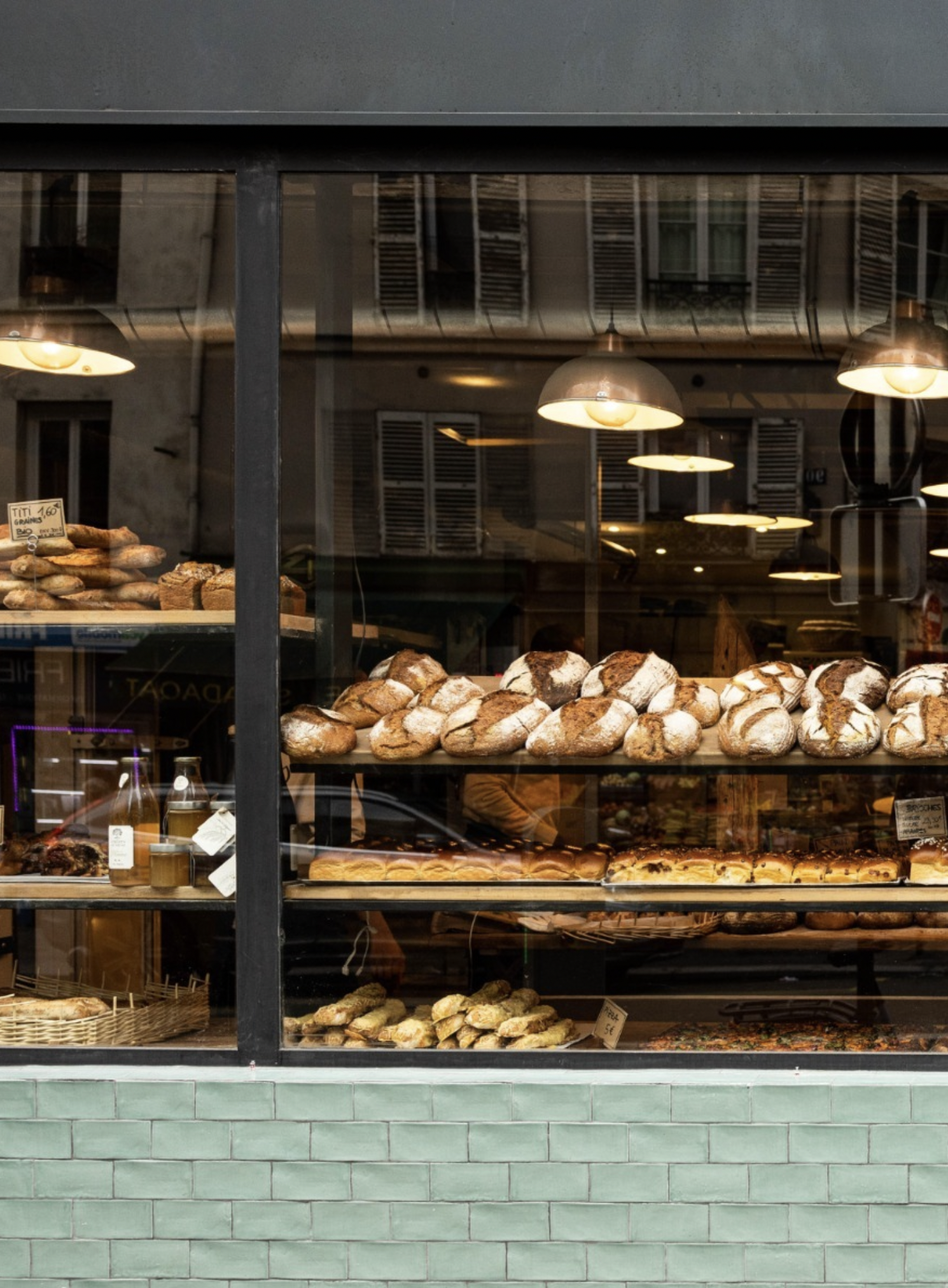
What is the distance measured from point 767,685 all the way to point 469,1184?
148cm

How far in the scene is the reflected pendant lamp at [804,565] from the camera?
760cm

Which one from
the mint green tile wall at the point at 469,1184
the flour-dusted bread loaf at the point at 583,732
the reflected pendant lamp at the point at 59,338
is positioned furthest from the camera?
the reflected pendant lamp at the point at 59,338

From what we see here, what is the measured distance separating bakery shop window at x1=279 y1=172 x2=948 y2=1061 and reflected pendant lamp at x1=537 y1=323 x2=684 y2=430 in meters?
0.01

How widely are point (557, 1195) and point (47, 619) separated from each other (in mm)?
1956

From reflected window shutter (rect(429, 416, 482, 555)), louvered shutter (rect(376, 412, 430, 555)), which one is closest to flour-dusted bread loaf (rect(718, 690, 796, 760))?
louvered shutter (rect(376, 412, 430, 555))

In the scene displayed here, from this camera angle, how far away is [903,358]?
13.0ft

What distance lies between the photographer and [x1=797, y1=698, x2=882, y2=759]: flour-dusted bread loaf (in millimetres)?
3188

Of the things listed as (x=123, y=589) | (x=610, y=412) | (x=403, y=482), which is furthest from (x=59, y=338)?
(x=403, y=482)

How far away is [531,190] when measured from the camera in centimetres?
326

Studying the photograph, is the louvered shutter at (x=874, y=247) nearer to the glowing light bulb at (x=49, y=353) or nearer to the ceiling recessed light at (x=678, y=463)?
the ceiling recessed light at (x=678, y=463)

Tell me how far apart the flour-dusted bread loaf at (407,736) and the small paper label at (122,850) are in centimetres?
66

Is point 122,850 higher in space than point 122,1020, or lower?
higher

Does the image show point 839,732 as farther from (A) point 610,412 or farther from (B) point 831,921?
(A) point 610,412

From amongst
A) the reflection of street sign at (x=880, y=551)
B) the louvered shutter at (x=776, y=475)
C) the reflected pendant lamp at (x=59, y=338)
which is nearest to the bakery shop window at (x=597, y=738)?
the reflected pendant lamp at (x=59, y=338)
